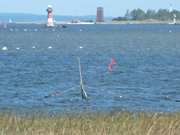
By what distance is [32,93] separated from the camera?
41688 mm

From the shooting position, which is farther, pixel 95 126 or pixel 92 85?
pixel 92 85

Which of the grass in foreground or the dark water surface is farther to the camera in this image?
the dark water surface

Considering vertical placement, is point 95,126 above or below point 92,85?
above

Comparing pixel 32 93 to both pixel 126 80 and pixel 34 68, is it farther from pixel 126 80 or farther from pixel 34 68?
pixel 34 68

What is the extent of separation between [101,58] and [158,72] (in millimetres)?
19992

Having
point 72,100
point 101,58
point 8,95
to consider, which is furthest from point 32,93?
point 101,58

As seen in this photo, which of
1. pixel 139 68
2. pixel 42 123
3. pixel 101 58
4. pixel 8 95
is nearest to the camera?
pixel 42 123

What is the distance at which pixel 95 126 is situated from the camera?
15461mm

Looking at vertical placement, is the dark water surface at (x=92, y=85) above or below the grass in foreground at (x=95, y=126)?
below

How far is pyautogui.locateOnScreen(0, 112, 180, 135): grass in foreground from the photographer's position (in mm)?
14414

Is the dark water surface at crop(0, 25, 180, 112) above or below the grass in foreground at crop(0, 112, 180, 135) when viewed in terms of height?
below

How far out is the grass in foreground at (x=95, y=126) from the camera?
1441 cm

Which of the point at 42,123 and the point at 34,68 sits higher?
the point at 42,123

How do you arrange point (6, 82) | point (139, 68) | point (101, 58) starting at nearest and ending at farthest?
point (6, 82) < point (139, 68) < point (101, 58)
